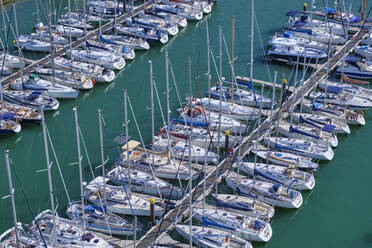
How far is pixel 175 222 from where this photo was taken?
55438 mm

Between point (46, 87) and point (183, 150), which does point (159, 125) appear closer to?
point (183, 150)

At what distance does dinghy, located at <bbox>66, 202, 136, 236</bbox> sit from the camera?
54250 millimetres

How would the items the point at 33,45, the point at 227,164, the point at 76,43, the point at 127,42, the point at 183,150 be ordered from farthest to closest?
the point at 127,42 → the point at 76,43 → the point at 33,45 → the point at 227,164 → the point at 183,150

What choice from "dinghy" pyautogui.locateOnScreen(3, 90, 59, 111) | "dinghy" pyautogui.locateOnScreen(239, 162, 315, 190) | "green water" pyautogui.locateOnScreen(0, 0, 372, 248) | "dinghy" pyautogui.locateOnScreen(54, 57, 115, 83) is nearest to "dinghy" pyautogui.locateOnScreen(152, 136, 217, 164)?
"dinghy" pyautogui.locateOnScreen(239, 162, 315, 190)

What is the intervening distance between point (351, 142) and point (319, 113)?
5.02 metres

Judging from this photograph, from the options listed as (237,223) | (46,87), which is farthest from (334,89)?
(46,87)

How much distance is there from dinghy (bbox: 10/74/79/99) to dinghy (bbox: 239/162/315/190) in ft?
81.2

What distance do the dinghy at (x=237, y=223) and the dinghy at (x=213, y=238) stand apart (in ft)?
2.40

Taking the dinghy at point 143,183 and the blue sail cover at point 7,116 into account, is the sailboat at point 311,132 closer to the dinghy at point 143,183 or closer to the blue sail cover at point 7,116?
the dinghy at point 143,183

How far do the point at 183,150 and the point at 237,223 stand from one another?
11.4 m

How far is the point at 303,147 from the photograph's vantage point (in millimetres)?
65875

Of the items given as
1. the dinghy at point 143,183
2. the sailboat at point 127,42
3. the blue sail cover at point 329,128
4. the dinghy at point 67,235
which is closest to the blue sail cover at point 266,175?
the dinghy at point 143,183

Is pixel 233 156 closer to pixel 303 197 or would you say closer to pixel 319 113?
pixel 303 197

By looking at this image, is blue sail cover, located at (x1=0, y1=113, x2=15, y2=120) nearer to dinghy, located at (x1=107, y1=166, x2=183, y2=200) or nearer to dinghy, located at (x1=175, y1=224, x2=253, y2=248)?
dinghy, located at (x1=107, y1=166, x2=183, y2=200)
